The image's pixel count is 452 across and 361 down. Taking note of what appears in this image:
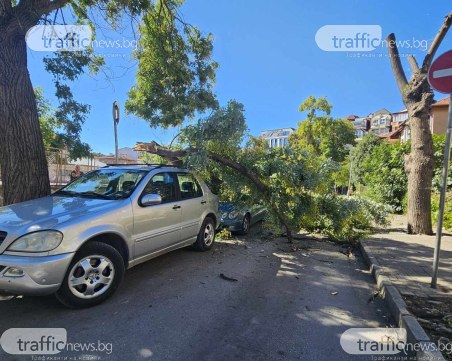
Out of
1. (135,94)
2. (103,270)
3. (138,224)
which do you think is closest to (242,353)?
(103,270)

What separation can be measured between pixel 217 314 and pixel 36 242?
217 cm

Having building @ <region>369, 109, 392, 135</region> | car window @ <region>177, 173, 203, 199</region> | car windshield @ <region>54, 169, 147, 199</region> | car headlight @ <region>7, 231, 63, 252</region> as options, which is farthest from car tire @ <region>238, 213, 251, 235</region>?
building @ <region>369, 109, 392, 135</region>

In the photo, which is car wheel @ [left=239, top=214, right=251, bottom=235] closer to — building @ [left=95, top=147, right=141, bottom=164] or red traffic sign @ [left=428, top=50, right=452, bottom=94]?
building @ [left=95, top=147, right=141, bottom=164]

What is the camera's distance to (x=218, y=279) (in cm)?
484

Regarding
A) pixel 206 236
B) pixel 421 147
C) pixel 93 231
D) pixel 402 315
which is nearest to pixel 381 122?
pixel 421 147

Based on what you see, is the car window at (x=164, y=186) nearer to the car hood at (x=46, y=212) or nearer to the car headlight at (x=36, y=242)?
the car hood at (x=46, y=212)

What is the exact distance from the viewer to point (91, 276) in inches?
142

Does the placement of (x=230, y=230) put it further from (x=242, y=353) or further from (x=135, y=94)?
(x=135, y=94)

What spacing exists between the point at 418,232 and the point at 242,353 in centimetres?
723

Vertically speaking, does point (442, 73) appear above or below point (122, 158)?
below

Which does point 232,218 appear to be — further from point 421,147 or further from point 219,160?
point 421,147

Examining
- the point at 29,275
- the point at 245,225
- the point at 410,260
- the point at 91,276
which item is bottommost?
the point at 410,260

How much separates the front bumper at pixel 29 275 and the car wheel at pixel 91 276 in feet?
0.66

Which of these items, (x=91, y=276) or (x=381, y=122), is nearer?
(x=91, y=276)
